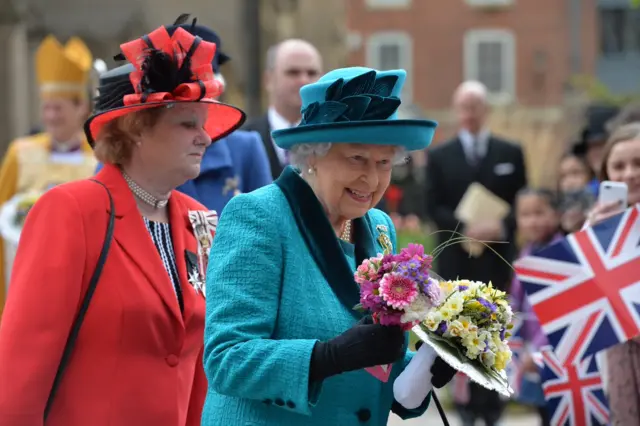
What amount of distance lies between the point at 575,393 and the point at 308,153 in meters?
2.45

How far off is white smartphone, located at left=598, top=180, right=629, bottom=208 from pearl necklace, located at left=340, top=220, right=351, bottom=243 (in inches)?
73.9

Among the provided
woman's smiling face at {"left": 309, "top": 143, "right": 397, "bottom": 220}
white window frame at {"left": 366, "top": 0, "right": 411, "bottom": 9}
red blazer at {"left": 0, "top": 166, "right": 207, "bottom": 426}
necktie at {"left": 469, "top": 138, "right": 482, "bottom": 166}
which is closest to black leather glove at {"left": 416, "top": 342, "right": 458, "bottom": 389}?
woman's smiling face at {"left": 309, "top": 143, "right": 397, "bottom": 220}

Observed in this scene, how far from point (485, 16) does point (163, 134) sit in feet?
129

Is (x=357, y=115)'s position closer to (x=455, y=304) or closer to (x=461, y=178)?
(x=455, y=304)

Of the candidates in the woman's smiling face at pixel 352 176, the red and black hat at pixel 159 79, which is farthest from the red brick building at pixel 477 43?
the woman's smiling face at pixel 352 176

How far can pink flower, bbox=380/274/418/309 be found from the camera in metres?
3.49

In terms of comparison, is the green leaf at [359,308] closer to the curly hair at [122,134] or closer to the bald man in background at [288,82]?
the curly hair at [122,134]

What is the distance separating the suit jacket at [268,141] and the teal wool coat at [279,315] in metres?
3.07

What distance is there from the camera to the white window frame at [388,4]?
42938 mm

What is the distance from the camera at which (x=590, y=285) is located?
556cm

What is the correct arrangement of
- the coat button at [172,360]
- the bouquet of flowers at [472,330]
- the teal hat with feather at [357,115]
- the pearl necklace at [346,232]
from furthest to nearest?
the coat button at [172,360]
the pearl necklace at [346,232]
the teal hat with feather at [357,115]
the bouquet of flowers at [472,330]

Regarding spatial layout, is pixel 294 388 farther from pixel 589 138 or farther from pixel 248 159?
pixel 589 138

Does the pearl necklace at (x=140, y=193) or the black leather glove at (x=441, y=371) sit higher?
the pearl necklace at (x=140, y=193)

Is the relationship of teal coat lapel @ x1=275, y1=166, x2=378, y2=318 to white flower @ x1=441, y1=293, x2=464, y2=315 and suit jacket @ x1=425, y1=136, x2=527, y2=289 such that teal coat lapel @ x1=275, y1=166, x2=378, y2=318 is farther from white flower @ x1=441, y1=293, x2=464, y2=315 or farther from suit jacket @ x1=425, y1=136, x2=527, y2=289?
suit jacket @ x1=425, y1=136, x2=527, y2=289
